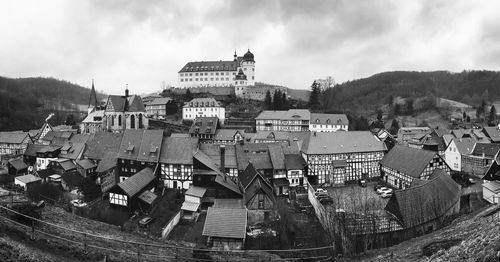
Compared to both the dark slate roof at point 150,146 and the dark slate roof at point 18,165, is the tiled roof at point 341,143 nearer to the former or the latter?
the dark slate roof at point 150,146

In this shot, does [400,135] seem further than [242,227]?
Yes

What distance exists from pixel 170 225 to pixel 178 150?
12889 millimetres

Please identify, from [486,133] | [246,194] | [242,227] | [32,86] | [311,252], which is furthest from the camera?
[32,86]

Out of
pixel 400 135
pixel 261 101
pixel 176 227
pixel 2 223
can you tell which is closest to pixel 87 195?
pixel 176 227

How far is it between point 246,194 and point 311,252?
1229 cm

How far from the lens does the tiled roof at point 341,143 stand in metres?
44.6

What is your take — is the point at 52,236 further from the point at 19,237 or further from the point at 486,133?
the point at 486,133

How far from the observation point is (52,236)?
17.9 m

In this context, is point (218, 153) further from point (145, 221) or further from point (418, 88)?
point (418, 88)

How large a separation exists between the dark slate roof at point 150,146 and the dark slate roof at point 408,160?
2830 cm

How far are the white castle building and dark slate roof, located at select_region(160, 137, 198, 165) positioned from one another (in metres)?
55.5

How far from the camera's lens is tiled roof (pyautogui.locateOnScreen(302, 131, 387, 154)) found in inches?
1754

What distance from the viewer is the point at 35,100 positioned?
130250 mm

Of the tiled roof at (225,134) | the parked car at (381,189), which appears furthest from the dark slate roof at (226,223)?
the tiled roof at (225,134)
